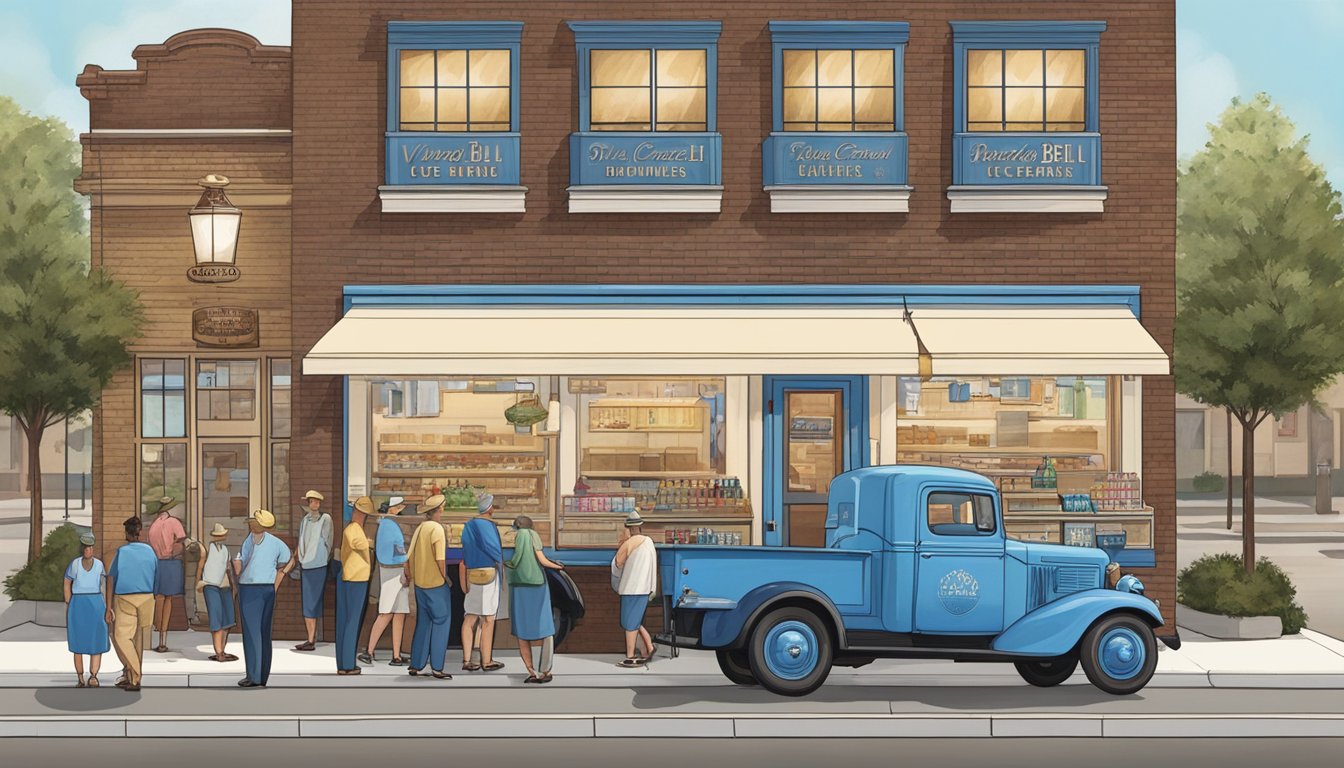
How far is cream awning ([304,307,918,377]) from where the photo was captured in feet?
61.3

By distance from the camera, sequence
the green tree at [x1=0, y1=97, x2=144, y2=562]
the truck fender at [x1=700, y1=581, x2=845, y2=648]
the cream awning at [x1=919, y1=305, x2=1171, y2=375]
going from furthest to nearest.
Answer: the green tree at [x1=0, y1=97, x2=144, y2=562] < the cream awning at [x1=919, y1=305, x2=1171, y2=375] < the truck fender at [x1=700, y1=581, x2=845, y2=648]

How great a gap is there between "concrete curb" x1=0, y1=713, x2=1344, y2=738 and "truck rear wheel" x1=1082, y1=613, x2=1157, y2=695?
53.6 inches

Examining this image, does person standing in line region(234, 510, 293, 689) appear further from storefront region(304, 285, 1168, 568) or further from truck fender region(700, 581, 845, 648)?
truck fender region(700, 581, 845, 648)

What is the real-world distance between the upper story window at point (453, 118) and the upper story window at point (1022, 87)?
17.9ft

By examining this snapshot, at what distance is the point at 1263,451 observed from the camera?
61375 millimetres

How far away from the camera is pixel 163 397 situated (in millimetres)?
21062

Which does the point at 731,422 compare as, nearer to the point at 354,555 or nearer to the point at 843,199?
the point at 843,199

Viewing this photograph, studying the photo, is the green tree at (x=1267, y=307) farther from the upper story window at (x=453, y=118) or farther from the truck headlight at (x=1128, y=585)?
the upper story window at (x=453, y=118)

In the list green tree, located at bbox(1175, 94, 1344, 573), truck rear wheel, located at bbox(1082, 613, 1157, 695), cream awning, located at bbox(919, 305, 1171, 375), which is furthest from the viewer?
green tree, located at bbox(1175, 94, 1344, 573)

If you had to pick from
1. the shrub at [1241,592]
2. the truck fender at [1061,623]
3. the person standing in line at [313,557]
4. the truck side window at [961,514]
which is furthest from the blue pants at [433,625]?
the shrub at [1241,592]

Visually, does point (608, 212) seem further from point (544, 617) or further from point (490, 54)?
point (544, 617)

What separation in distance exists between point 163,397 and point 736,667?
871 cm

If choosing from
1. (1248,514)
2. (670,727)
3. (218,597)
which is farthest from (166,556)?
(1248,514)

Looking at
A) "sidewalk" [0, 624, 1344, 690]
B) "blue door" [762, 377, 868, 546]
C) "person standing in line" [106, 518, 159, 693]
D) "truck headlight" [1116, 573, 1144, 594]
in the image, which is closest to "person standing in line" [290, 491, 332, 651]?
"sidewalk" [0, 624, 1344, 690]
